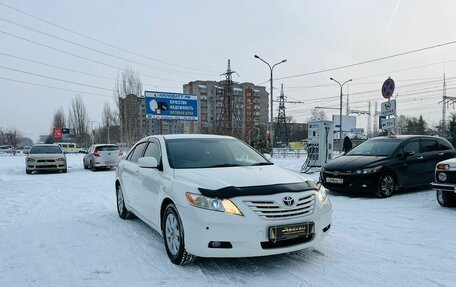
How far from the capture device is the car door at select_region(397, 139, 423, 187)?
8602mm

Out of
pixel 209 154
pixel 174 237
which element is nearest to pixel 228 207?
pixel 174 237

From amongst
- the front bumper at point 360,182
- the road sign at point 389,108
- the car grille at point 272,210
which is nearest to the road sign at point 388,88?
the road sign at point 389,108

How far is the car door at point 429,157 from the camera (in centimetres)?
901

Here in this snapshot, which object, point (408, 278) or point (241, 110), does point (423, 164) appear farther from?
point (241, 110)

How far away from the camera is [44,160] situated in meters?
16.3

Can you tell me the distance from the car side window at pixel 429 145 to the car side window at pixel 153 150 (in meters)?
7.67

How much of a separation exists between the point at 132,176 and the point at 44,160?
13.0 metres

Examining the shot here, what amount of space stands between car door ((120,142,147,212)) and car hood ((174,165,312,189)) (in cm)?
144

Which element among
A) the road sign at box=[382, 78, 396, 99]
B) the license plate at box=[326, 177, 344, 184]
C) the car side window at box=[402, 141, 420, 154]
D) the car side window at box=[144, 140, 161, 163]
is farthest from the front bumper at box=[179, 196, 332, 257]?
the road sign at box=[382, 78, 396, 99]

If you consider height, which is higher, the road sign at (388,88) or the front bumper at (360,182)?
the road sign at (388,88)

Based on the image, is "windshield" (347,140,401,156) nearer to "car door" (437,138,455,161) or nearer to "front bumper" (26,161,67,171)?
"car door" (437,138,455,161)

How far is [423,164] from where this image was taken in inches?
354

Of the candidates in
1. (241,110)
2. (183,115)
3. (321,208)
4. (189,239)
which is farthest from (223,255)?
(241,110)

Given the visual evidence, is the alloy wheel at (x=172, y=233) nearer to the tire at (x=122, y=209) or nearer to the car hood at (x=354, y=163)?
the tire at (x=122, y=209)
